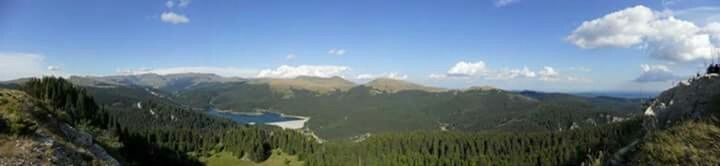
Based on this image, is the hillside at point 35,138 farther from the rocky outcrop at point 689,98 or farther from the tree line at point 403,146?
the tree line at point 403,146

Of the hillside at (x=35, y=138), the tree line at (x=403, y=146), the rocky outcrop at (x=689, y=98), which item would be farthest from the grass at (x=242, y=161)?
the rocky outcrop at (x=689, y=98)

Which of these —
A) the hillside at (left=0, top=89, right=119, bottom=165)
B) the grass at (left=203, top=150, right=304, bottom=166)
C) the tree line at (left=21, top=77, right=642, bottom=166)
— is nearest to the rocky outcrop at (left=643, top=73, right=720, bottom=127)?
the hillside at (left=0, top=89, right=119, bottom=165)

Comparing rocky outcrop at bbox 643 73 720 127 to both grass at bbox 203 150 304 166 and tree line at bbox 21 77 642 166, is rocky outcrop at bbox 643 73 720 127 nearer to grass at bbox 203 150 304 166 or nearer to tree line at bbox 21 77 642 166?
tree line at bbox 21 77 642 166

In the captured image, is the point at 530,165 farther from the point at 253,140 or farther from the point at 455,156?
the point at 253,140

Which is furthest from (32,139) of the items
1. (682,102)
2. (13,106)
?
(682,102)

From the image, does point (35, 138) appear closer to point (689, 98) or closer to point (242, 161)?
point (689, 98)

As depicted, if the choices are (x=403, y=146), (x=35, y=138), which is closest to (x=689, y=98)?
(x=35, y=138)
